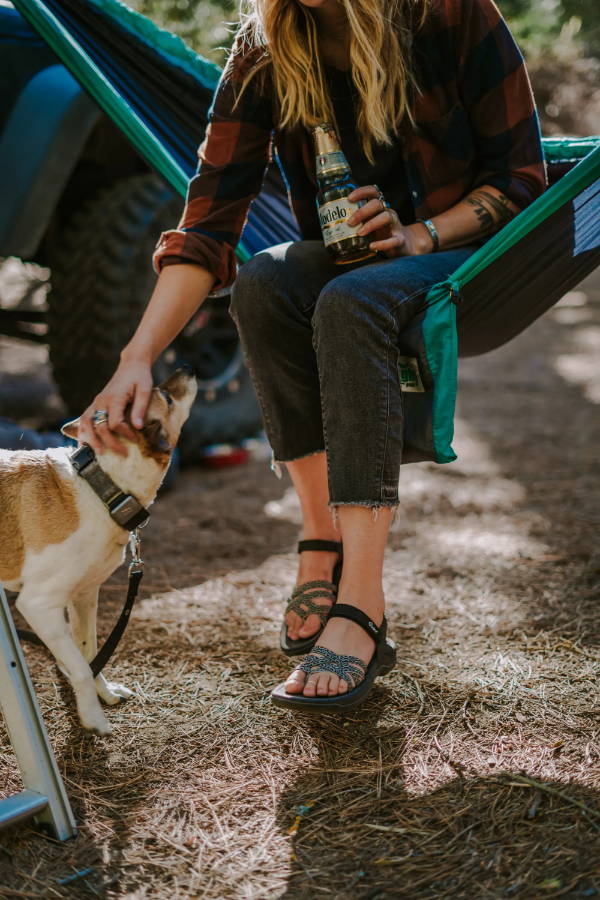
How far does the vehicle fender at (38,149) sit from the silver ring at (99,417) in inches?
64.7

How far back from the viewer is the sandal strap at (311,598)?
1880 millimetres

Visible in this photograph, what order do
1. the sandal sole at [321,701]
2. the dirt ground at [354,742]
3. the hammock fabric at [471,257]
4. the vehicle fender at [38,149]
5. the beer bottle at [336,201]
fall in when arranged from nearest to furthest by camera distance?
the dirt ground at [354,742]
the sandal sole at [321,701]
the hammock fabric at [471,257]
the beer bottle at [336,201]
the vehicle fender at [38,149]

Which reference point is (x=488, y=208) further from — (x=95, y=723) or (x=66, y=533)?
(x=95, y=723)

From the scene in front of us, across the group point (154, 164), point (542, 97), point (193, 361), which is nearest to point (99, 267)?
point (193, 361)

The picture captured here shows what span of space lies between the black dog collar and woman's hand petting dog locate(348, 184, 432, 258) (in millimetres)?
739

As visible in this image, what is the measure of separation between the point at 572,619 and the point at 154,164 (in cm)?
164

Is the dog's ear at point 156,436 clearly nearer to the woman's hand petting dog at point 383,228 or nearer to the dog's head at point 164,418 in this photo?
the dog's head at point 164,418

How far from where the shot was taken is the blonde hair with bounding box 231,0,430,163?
175cm

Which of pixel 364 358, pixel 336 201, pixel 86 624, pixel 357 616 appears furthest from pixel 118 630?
pixel 336 201

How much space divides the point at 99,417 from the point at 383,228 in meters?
0.72

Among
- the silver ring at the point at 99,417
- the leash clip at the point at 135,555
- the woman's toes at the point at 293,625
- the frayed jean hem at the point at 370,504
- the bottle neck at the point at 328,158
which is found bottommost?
the woman's toes at the point at 293,625

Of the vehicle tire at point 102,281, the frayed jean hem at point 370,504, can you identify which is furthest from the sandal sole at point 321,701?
the vehicle tire at point 102,281

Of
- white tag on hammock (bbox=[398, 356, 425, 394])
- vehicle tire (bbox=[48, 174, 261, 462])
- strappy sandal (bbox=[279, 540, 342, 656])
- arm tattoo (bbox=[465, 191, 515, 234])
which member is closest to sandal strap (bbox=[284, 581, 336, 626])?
strappy sandal (bbox=[279, 540, 342, 656])

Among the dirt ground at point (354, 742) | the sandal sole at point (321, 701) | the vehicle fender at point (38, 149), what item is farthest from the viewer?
the vehicle fender at point (38, 149)
